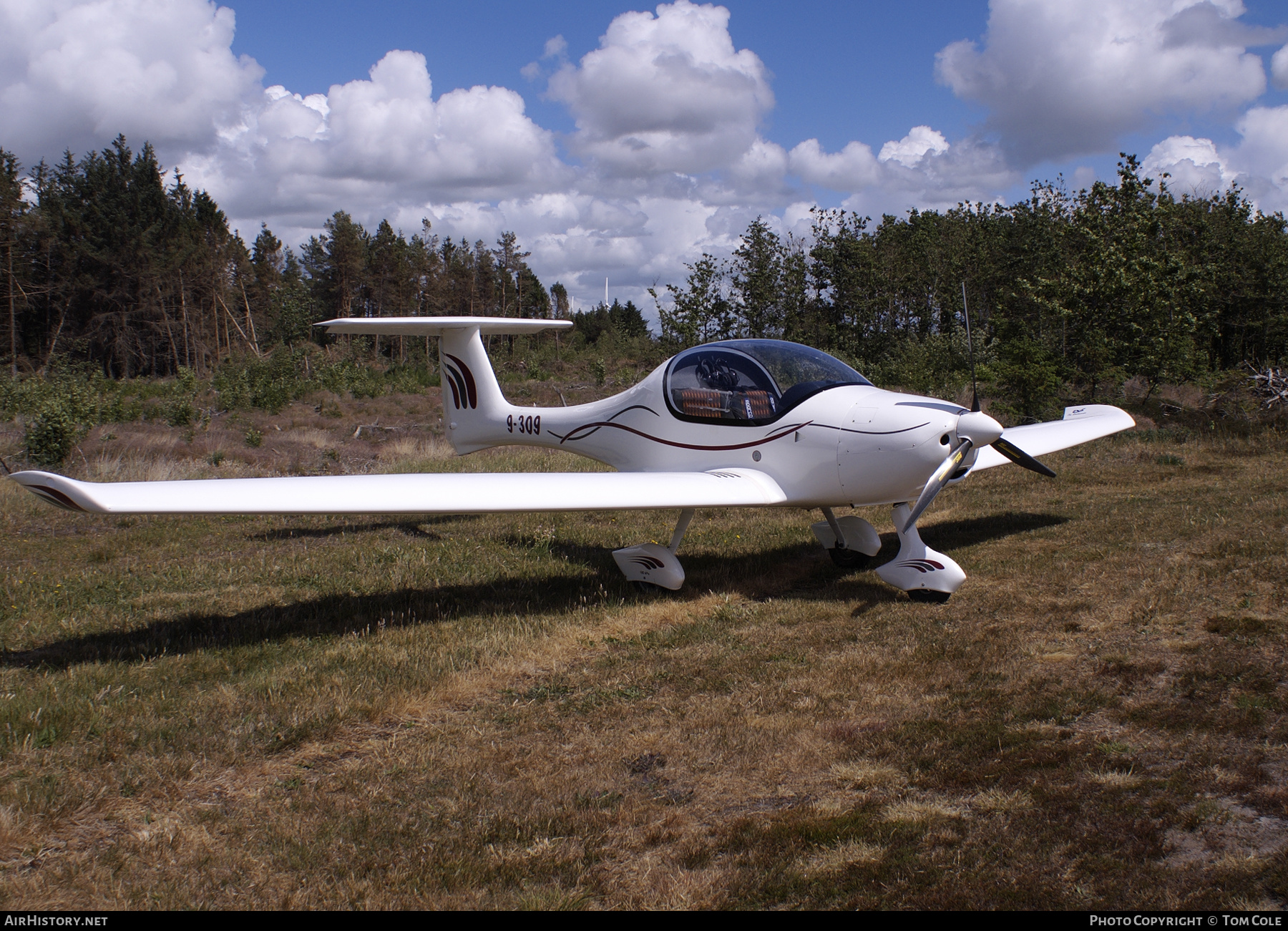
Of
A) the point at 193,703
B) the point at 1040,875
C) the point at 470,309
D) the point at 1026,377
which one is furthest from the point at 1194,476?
the point at 470,309

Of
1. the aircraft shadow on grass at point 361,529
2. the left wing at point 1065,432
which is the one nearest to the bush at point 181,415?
the aircraft shadow on grass at point 361,529

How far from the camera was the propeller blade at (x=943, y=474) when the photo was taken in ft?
21.0

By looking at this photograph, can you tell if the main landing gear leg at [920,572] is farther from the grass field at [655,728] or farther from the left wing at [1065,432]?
the left wing at [1065,432]

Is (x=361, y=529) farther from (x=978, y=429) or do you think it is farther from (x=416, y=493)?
(x=978, y=429)

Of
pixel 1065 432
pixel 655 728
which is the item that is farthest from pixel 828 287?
pixel 655 728

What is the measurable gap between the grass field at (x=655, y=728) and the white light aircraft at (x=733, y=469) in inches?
27.1

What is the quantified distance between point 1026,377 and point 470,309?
143 ft

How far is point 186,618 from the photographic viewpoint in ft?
22.1

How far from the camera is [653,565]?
295 inches

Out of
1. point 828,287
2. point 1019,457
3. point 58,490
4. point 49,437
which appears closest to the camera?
point 58,490

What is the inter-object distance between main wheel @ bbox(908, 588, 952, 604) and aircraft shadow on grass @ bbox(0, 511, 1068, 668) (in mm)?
289

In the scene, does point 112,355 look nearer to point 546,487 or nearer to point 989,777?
point 546,487

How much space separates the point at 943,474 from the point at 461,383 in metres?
6.83

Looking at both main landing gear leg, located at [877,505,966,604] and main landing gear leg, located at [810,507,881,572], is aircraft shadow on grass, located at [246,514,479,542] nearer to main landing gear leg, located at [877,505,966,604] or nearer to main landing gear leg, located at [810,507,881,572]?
main landing gear leg, located at [810,507,881,572]
